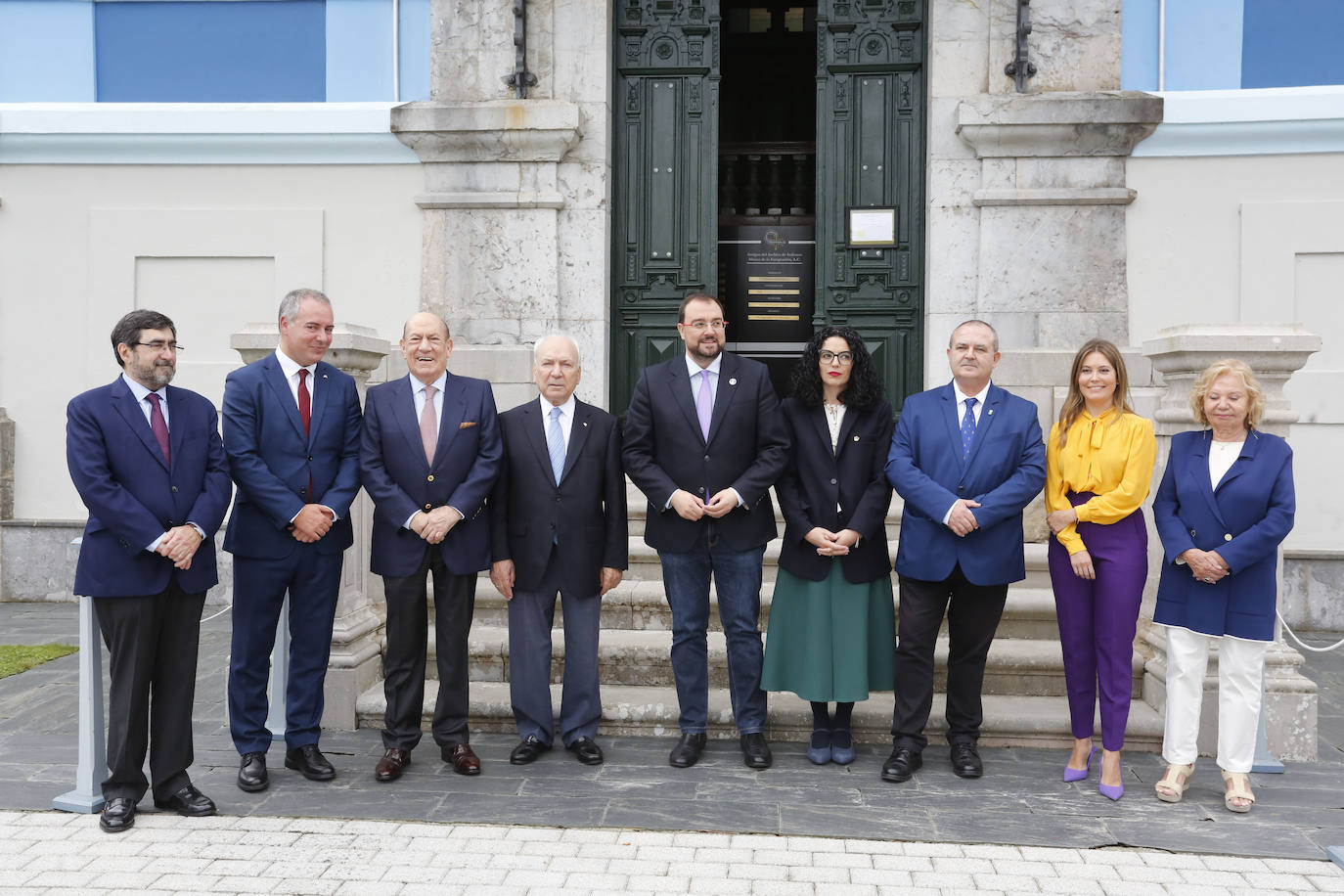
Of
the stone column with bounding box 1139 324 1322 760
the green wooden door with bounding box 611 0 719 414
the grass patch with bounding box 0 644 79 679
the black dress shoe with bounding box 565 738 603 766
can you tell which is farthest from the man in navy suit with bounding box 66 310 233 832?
the stone column with bounding box 1139 324 1322 760

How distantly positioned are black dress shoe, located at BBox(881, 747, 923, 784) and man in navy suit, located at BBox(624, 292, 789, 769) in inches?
20.0

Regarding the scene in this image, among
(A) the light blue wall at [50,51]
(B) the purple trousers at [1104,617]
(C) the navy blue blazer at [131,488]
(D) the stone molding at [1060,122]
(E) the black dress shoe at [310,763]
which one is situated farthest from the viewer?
(A) the light blue wall at [50,51]

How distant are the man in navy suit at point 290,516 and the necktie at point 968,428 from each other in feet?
8.27

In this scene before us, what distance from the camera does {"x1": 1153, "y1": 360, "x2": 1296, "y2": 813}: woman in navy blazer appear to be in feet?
13.5

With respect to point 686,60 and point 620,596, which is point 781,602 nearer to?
point 620,596

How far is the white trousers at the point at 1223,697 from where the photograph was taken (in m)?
4.14

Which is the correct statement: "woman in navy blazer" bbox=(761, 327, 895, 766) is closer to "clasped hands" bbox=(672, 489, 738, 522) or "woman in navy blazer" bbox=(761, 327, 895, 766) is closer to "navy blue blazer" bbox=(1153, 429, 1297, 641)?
"clasped hands" bbox=(672, 489, 738, 522)

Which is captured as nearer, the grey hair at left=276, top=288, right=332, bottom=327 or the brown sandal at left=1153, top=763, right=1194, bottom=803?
the brown sandal at left=1153, top=763, right=1194, bottom=803

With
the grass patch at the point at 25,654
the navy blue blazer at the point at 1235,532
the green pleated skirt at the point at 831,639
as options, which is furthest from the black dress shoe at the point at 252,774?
the navy blue blazer at the point at 1235,532

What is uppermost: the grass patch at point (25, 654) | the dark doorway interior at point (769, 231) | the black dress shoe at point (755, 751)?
the dark doorway interior at point (769, 231)

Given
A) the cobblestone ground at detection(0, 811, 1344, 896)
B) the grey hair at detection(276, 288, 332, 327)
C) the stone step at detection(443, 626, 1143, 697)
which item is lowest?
the cobblestone ground at detection(0, 811, 1344, 896)

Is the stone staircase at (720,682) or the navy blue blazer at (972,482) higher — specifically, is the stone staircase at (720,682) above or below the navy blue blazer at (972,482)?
below

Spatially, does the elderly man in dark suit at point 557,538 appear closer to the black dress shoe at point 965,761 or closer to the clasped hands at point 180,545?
the clasped hands at point 180,545

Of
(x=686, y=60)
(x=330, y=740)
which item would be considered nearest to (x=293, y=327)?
(x=330, y=740)
